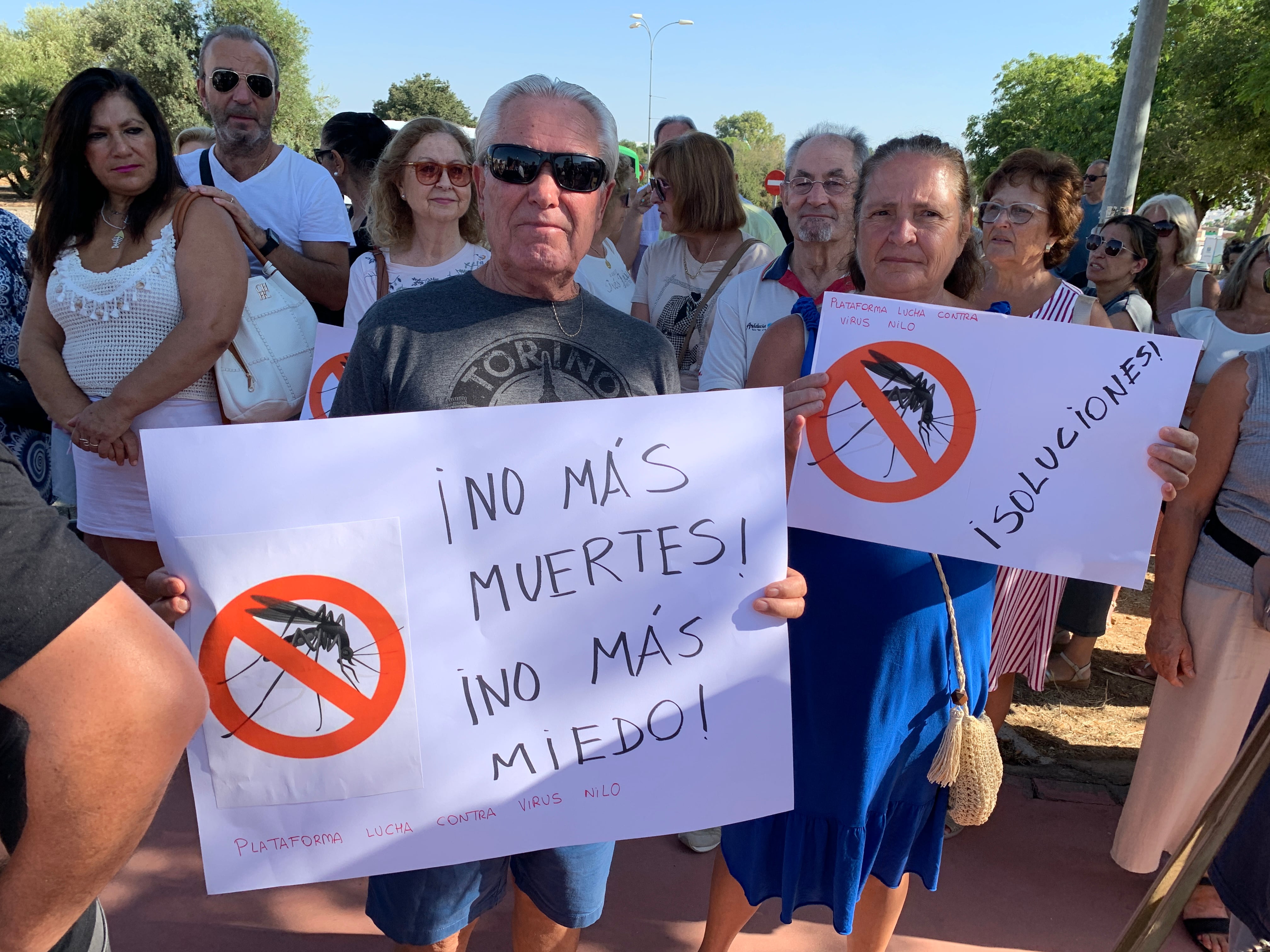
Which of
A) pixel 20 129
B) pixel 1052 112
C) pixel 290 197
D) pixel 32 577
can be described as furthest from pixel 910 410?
pixel 1052 112

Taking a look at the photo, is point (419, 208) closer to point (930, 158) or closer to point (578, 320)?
point (578, 320)

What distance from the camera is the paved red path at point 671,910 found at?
2270mm

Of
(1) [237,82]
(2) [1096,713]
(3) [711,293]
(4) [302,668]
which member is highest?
(1) [237,82]

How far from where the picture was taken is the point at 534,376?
5.04ft

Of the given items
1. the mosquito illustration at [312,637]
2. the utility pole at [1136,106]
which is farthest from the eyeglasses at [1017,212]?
the utility pole at [1136,106]

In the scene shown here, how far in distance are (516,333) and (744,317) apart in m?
1.23

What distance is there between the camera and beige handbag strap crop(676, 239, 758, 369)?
3.15m

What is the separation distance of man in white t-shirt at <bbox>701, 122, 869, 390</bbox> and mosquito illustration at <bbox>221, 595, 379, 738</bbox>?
1503 mm

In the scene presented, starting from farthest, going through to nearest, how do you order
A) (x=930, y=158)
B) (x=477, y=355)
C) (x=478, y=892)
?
(x=930, y=158) < (x=478, y=892) < (x=477, y=355)

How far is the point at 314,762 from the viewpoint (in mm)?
1317

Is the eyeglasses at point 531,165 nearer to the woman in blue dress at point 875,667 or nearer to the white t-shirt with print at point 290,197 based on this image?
the woman in blue dress at point 875,667

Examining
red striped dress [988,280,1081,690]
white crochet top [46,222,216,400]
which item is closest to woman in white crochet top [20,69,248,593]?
white crochet top [46,222,216,400]

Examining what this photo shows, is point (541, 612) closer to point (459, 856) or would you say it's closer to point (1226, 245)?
point (459, 856)

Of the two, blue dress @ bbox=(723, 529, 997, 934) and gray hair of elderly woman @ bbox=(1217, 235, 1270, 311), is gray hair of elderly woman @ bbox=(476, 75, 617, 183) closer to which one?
blue dress @ bbox=(723, 529, 997, 934)
